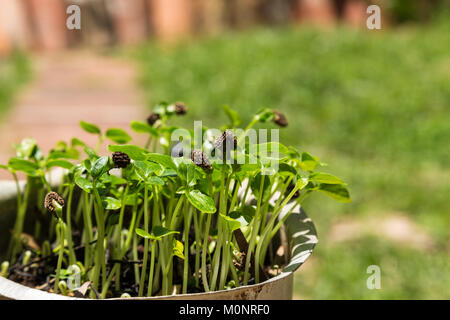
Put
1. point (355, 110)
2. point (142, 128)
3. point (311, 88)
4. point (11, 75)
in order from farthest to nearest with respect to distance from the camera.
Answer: point (11, 75), point (311, 88), point (355, 110), point (142, 128)

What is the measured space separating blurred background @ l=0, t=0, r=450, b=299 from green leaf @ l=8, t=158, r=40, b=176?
118 cm

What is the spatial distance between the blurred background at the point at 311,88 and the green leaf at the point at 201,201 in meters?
1.20

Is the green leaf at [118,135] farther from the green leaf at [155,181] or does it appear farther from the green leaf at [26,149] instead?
the green leaf at [155,181]

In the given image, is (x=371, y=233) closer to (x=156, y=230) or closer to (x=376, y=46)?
(x=156, y=230)

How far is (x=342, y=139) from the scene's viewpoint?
3.06 metres

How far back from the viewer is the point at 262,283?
790mm

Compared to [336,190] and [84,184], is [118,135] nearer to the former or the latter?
[84,184]

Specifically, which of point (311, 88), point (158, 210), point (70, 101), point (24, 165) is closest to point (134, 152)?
point (158, 210)

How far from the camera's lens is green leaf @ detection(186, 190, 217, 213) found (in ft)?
2.57

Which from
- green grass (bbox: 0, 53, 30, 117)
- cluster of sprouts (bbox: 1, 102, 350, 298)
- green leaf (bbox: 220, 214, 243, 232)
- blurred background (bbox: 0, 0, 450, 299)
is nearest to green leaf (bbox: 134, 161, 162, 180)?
cluster of sprouts (bbox: 1, 102, 350, 298)

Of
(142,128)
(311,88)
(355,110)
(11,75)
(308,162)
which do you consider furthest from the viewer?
(11,75)

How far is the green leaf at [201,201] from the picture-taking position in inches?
30.8

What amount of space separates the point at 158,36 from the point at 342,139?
91.4 inches

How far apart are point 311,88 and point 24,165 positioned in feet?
9.28
